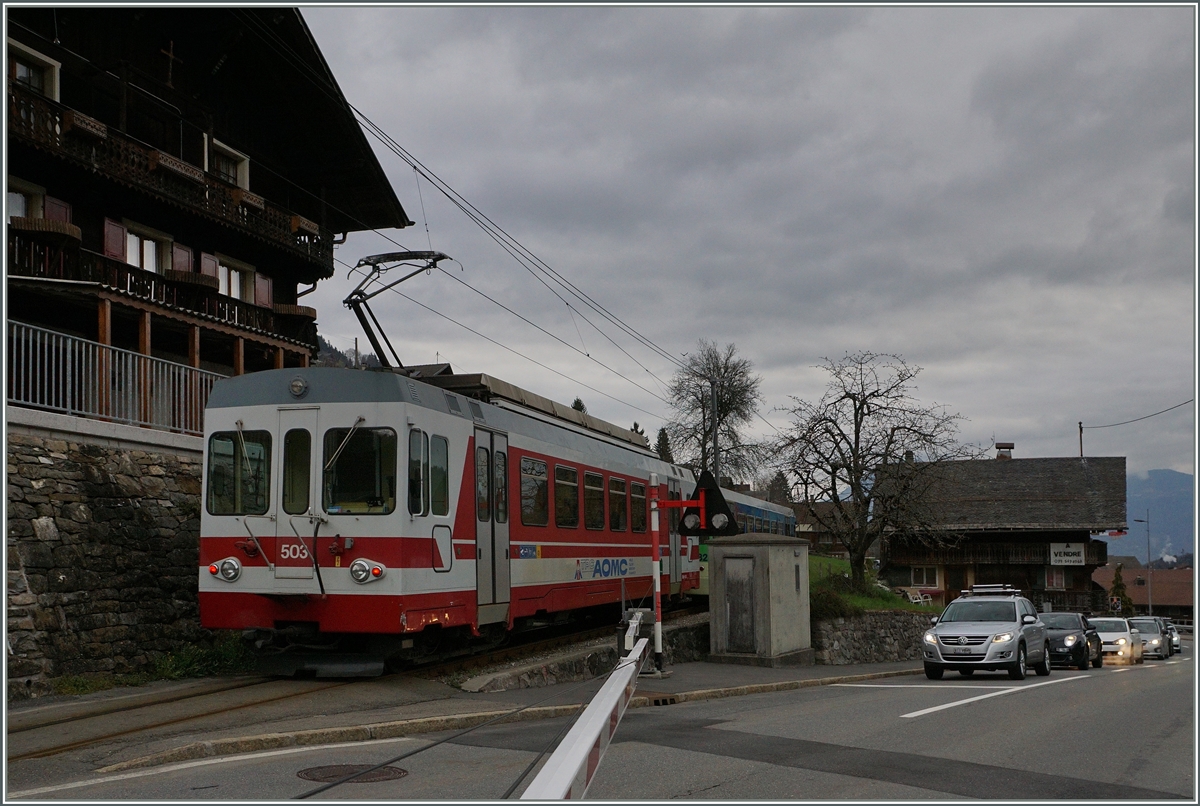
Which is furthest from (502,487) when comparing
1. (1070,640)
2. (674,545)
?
(1070,640)

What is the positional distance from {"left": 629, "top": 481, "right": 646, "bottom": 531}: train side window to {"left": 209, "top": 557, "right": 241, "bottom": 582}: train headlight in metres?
9.43

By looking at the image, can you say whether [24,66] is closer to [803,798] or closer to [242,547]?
[242,547]

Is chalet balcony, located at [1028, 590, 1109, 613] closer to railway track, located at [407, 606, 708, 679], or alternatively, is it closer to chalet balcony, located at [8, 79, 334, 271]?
chalet balcony, located at [8, 79, 334, 271]

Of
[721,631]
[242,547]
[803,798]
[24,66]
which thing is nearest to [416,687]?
[242,547]

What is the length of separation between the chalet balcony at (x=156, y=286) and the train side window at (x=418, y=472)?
37.4 feet

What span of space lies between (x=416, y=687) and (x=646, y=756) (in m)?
4.62

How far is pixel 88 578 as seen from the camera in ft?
44.4


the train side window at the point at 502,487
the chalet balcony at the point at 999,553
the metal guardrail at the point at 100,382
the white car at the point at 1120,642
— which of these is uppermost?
the metal guardrail at the point at 100,382

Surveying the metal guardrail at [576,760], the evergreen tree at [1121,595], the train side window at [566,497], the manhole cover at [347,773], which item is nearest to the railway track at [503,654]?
the train side window at [566,497]

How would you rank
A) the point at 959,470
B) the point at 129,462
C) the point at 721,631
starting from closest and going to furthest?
the point at 129,462
the point at 721,631
the point at 959,470

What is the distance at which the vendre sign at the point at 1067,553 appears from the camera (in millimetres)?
60438

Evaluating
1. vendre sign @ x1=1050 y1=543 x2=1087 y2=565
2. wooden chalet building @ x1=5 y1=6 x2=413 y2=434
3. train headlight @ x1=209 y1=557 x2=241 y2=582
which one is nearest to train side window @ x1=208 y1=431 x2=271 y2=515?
train headlight @ x1=209 y1=557 x2=241 y2=582

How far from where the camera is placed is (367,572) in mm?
12242

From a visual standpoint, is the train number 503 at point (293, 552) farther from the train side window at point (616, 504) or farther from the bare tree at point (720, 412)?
the bare tree at point (720, 412)
